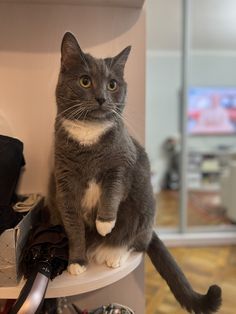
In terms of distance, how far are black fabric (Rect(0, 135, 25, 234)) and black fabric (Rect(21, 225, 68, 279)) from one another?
0.05 meters

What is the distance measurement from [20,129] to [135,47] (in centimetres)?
37

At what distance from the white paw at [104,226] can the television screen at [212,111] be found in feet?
12.0

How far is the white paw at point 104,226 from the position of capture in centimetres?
67

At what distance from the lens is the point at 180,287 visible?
0.79 metres

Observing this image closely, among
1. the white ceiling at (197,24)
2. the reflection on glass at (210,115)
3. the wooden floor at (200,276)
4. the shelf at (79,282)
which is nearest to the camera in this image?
the shelf at (79,282)

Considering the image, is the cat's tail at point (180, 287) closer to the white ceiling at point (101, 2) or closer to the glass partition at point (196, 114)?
the white ceiling at point (101, 2)

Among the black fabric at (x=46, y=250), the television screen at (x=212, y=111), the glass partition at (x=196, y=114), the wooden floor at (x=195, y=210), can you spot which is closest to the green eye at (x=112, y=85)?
the black fabric at (x=46, y=250)

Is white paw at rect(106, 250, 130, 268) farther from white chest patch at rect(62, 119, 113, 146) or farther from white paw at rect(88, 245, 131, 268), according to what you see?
white chest patch at rect(62, 119, 113, 146)

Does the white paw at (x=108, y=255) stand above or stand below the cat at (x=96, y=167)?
below

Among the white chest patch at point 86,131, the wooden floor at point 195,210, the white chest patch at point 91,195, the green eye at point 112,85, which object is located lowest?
the wooden floor at point 195,210

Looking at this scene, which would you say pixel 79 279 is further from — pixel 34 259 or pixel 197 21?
pixel 197 21

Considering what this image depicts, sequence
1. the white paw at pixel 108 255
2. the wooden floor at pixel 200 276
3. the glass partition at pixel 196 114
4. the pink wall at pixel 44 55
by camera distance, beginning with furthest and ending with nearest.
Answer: the glass partition at pixel 196 114, the wooden floor at pixel 200 276, the pink wall at pixel 44 55, the white paw at pixel 108 255

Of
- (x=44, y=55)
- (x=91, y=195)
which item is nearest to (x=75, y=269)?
(x=91, y=195)

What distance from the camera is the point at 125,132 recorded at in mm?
722
